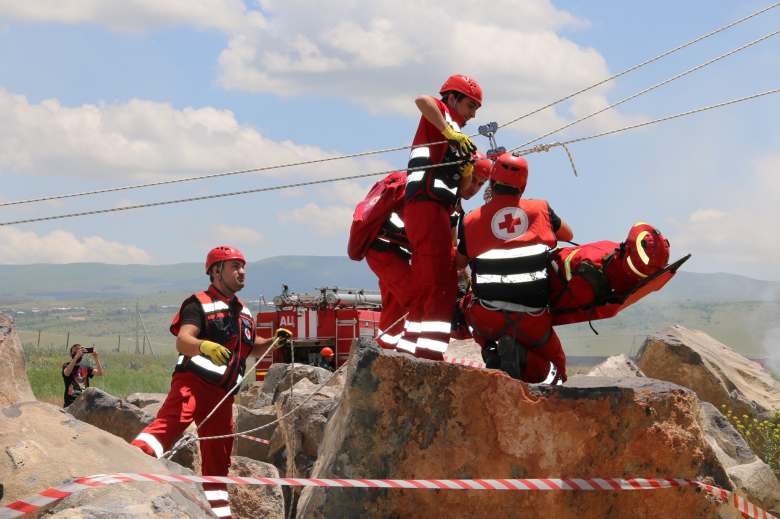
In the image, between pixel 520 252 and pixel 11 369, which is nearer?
pixel 520 252

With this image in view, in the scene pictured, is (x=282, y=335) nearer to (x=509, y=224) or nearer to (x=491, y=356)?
(x=491, y=356)

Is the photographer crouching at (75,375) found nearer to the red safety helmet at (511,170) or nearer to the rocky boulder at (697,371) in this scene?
the rocky boulder at (697,371)

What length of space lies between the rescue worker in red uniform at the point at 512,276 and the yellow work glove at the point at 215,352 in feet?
5.39

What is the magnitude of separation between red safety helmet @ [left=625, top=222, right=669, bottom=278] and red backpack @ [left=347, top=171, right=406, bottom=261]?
5.57ft

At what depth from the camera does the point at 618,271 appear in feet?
20.6

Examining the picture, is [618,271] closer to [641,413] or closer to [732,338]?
[641,413]

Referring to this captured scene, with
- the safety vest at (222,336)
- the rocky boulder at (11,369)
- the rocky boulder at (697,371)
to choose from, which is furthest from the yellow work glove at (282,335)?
the rocky boulder at (697,371)

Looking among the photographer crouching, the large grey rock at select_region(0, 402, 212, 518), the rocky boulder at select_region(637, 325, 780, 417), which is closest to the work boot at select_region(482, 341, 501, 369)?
the large grey rock at select_region(0, 402, 212, 518)

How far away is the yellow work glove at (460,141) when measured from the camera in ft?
21.8

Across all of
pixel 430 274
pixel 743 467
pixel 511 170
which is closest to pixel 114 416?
pixel 430 274

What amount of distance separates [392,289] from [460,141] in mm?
1194

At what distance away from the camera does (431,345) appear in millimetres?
6531

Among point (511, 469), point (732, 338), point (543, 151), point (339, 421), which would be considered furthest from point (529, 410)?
point (732, 338)

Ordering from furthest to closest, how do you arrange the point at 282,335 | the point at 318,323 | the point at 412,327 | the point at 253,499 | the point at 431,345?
the point at 318,323 < the point at 282,335 < the point at 253,499 < the point at 412,327 < the point at 431,345
